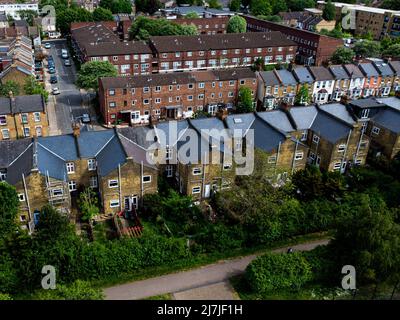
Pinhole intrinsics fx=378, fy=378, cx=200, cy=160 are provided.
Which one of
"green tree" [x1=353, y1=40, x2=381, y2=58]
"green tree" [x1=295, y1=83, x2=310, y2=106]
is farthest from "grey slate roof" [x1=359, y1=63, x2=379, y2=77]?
"green tree" [x1=353, y1=40, x2=381, y2=58]

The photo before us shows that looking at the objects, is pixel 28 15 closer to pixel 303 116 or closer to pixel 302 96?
pixel 302 96

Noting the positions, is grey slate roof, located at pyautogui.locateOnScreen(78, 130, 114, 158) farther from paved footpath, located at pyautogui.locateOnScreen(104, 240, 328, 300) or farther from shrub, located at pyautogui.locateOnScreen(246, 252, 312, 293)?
shrub, located at pyautogui.locateOnScreen(246, 252, 312, 293)

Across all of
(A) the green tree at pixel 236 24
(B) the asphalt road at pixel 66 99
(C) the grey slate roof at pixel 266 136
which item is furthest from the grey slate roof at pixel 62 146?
(A) the green tree at pixel 236 24

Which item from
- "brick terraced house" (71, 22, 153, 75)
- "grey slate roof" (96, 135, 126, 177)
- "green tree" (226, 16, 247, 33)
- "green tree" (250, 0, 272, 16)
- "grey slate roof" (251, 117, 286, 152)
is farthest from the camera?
"green tree" (250, 0, 272, 16)

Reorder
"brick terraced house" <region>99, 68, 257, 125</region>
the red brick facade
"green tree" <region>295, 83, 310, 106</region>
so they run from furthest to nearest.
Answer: the red brick facade → "green tree" <region>295, 83, 310, 106</region> → "brick terraced house" <region>99, 68, 257, 125</region>

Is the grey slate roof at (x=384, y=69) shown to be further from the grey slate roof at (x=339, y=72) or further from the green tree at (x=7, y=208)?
the green tree at (x=7, y=208)

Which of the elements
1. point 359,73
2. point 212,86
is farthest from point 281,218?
point 359,73
